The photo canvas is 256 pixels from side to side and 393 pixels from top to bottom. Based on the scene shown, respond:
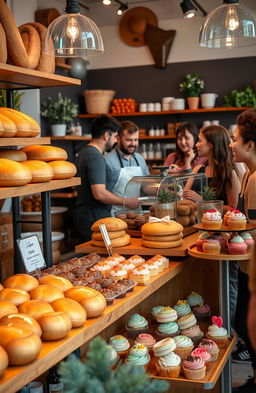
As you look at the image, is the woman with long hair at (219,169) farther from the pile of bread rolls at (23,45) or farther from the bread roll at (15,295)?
the bread roll at (15,295)

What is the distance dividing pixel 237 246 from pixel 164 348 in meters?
0.79

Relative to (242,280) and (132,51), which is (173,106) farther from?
(242,280)

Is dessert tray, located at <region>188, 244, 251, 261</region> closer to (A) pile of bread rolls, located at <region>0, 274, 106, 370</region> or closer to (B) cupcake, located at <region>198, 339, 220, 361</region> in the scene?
(B) cupcake, located at <region>198, 339, 220, 361</region>

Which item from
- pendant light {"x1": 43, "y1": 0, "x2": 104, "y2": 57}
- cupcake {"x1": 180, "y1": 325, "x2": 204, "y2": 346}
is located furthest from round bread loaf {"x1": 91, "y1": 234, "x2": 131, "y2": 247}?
pendant light {"x1": 43, "y1": 0, "x2": 104, "y2": 57}

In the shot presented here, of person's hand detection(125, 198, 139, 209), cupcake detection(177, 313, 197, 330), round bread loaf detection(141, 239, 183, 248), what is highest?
person's hand detection(125, 198, 139, 209)

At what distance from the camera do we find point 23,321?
6.28ft

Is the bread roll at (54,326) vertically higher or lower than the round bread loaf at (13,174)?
lower

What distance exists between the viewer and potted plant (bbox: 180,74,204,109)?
8.01 m

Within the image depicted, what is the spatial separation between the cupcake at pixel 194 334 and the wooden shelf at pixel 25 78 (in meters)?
1.55

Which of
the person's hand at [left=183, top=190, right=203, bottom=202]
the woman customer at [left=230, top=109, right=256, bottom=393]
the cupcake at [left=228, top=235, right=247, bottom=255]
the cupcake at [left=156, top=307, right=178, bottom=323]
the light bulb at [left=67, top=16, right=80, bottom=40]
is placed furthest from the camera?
the person's hand at [left=183, top=190, right=203, bottom=202]

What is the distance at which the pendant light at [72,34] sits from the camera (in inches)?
116

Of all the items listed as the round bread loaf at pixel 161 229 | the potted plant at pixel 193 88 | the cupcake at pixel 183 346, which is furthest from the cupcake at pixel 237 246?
the potted plant at pixel 193 88

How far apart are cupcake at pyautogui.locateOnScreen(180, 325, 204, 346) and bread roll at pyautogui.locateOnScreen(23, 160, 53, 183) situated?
1.13 meters

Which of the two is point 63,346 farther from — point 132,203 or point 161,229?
point 132,203
